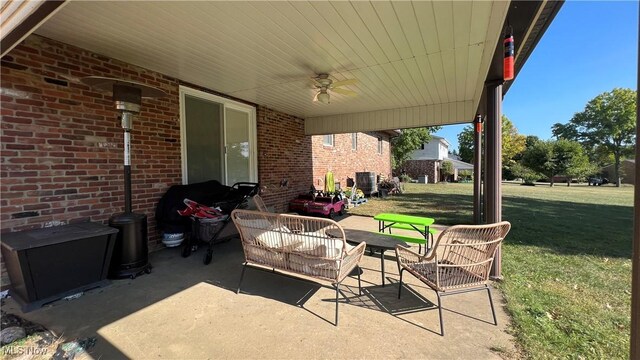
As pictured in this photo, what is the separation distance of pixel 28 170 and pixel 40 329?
1718mm

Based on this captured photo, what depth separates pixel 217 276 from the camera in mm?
3295

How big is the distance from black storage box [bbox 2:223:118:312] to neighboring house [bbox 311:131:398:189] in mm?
6581

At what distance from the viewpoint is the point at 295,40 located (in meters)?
3.18

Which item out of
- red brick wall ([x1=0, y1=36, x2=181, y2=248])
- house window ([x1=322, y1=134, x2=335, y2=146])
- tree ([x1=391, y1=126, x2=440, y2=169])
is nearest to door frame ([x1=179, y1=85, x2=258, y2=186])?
red brick wall ([x1=0, y1=36, x2=181, y2=248])

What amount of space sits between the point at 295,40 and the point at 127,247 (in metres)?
3.04

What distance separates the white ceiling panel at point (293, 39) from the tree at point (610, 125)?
40164 mm

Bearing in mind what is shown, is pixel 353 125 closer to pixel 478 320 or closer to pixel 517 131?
pixel 478 320

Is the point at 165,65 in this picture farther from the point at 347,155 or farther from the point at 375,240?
the point at 347,155

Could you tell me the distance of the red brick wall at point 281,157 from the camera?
6570 mm

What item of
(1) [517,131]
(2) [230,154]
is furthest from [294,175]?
(1) [517,131]

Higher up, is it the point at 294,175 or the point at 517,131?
the point at 517,131

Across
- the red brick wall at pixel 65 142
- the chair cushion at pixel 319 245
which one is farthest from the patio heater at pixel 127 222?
the chair cushion at pixel 319 245

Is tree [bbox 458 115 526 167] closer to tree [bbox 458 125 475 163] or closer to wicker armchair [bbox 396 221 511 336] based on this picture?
tree [bbox 458 125 475 163]

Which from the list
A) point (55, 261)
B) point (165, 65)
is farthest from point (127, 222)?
point (165, 65)
